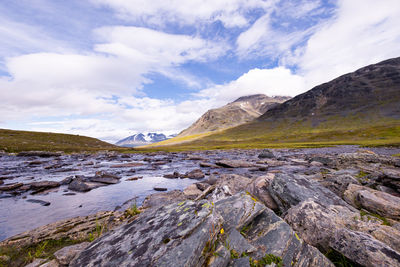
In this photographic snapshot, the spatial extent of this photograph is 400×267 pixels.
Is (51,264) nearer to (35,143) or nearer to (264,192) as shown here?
(264,192)

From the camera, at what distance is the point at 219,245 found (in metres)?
5.15

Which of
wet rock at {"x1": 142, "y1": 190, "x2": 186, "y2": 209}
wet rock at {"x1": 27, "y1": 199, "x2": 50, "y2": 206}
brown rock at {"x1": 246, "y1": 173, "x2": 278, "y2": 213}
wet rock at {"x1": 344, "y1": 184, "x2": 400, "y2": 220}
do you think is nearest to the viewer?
wet rock at {"x1": 344, "y1": 184, "x2": 400, "y2": 220}

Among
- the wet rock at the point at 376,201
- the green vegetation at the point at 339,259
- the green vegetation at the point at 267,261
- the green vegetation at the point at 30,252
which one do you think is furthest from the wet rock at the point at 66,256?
the wet rock at the point at 376,201

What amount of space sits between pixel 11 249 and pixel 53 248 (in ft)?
6.08

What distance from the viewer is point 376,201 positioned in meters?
8.85

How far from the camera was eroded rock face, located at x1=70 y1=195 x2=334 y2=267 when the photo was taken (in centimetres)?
464

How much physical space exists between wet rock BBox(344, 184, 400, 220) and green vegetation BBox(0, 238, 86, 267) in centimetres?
1390

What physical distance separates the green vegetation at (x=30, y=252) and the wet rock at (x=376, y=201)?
13.9 metres

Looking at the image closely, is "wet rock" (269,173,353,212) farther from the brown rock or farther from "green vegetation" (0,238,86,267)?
"green vegetation" (0,238,86,267)

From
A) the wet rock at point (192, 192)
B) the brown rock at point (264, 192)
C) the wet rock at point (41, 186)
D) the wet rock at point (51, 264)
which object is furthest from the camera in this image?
the wet rock at point (41, 186)

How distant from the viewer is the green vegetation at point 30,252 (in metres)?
7.19

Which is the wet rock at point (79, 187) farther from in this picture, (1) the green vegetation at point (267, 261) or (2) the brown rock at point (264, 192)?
(1) the green vegetation at point (267, 261)

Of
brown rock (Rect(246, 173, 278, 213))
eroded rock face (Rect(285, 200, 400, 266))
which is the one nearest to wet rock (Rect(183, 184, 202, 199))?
brown rock (Rect(246, 173, 278, 213))

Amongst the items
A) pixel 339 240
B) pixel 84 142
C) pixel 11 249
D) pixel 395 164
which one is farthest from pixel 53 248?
pixel 84 142
